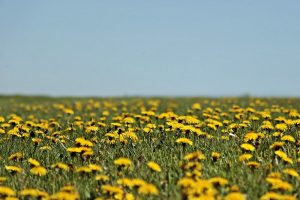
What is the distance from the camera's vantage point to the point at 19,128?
23.7 ft

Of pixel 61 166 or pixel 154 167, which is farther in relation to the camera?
pixel 61 166

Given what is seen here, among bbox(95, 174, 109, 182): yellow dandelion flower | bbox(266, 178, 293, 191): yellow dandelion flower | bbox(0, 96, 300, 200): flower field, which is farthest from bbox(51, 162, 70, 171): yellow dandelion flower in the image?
bbox(266, 178, 293, 191): yellow dandelion flower

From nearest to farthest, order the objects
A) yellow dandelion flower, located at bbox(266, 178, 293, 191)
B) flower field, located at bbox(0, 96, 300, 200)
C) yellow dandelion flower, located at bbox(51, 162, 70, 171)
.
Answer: yellow dandelion flower, located at bbox(266, 178, 293, 191)
flower field, located at bbox(0, 96, 300, 200)
yellow dandelion flower, located at bbox(51, 162, 70, 171)

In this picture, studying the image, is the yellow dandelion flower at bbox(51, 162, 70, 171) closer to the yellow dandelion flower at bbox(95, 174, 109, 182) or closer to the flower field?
the flower field

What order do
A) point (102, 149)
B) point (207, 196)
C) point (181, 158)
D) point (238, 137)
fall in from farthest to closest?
point (238, 137), point (102, 149), point (181, 158), point (207, 196)

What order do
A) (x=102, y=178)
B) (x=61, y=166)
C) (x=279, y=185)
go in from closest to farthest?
(x=279, y=185) → (x=102, y=178) → (x=61, y=166)

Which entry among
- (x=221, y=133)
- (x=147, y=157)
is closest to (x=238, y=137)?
(x=221, y=133)

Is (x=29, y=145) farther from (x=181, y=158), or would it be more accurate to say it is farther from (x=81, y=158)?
(x=181, y=158)

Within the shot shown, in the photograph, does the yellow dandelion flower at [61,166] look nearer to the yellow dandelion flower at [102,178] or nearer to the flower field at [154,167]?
the flower field at [154,167]

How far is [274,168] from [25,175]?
2471 mm

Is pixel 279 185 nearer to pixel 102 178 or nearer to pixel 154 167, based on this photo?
pixel 154 167

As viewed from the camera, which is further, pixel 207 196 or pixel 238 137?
pixel 238 137

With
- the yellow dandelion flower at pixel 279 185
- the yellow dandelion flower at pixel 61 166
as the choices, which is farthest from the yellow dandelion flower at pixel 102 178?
the yellow dandelion flower at pixel 279 185

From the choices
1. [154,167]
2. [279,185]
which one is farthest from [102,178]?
[279,185]
